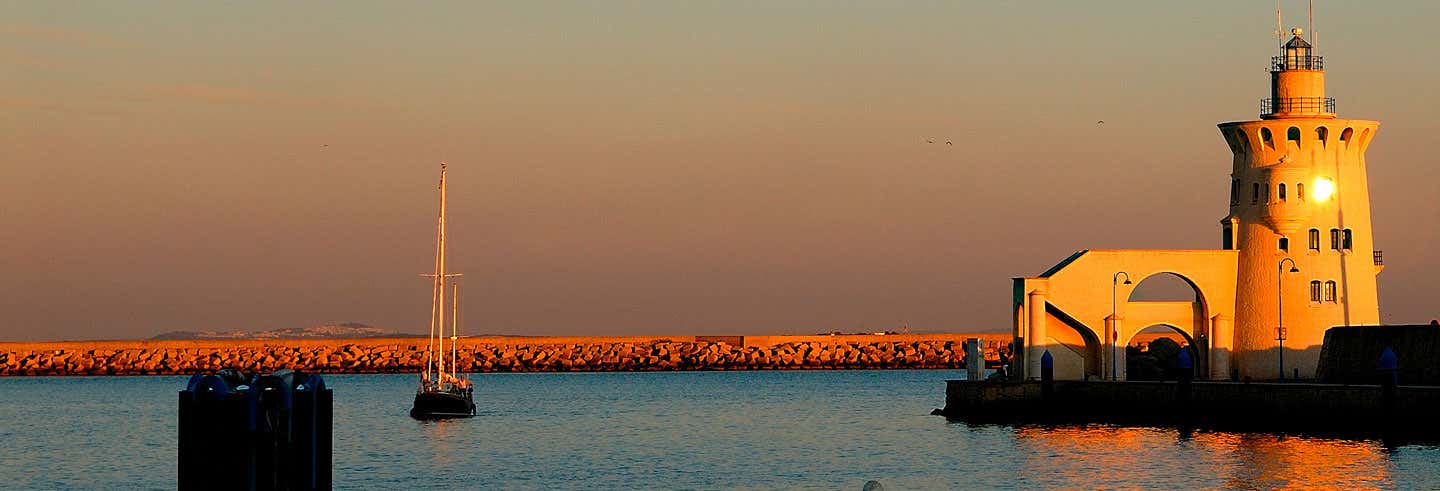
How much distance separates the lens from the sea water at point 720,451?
140ft

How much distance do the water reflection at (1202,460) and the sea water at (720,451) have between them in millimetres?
65

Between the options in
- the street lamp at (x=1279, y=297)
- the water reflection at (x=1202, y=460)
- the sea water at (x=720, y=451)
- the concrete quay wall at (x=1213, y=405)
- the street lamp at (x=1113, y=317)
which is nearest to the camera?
the water reflection at (x=1202, y=460)

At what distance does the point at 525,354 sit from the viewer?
134 meters

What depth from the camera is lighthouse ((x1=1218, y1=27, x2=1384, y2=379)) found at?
60.5m

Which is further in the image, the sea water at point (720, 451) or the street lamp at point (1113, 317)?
the street lamp at point (1113, 317)

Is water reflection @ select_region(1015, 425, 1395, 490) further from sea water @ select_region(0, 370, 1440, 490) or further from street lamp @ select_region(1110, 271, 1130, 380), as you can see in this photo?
street lamp @ select_region(1110, 271, 1130, 380)

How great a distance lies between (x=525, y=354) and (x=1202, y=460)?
92044mm

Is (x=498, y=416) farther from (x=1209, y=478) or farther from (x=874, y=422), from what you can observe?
(x=1209, y=478)

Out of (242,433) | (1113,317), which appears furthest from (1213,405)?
(242,433)

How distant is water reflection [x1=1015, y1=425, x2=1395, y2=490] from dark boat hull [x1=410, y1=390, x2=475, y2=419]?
23.5 meters

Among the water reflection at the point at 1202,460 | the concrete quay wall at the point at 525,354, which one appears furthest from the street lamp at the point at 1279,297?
the concrete quay wall at the point at 525,354

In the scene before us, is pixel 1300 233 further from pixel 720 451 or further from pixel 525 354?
pixel 525 354

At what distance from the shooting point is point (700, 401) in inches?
3420

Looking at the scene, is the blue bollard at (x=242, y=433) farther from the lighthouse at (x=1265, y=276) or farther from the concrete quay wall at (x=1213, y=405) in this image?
the lighthouse at (x=1265, y=276)
